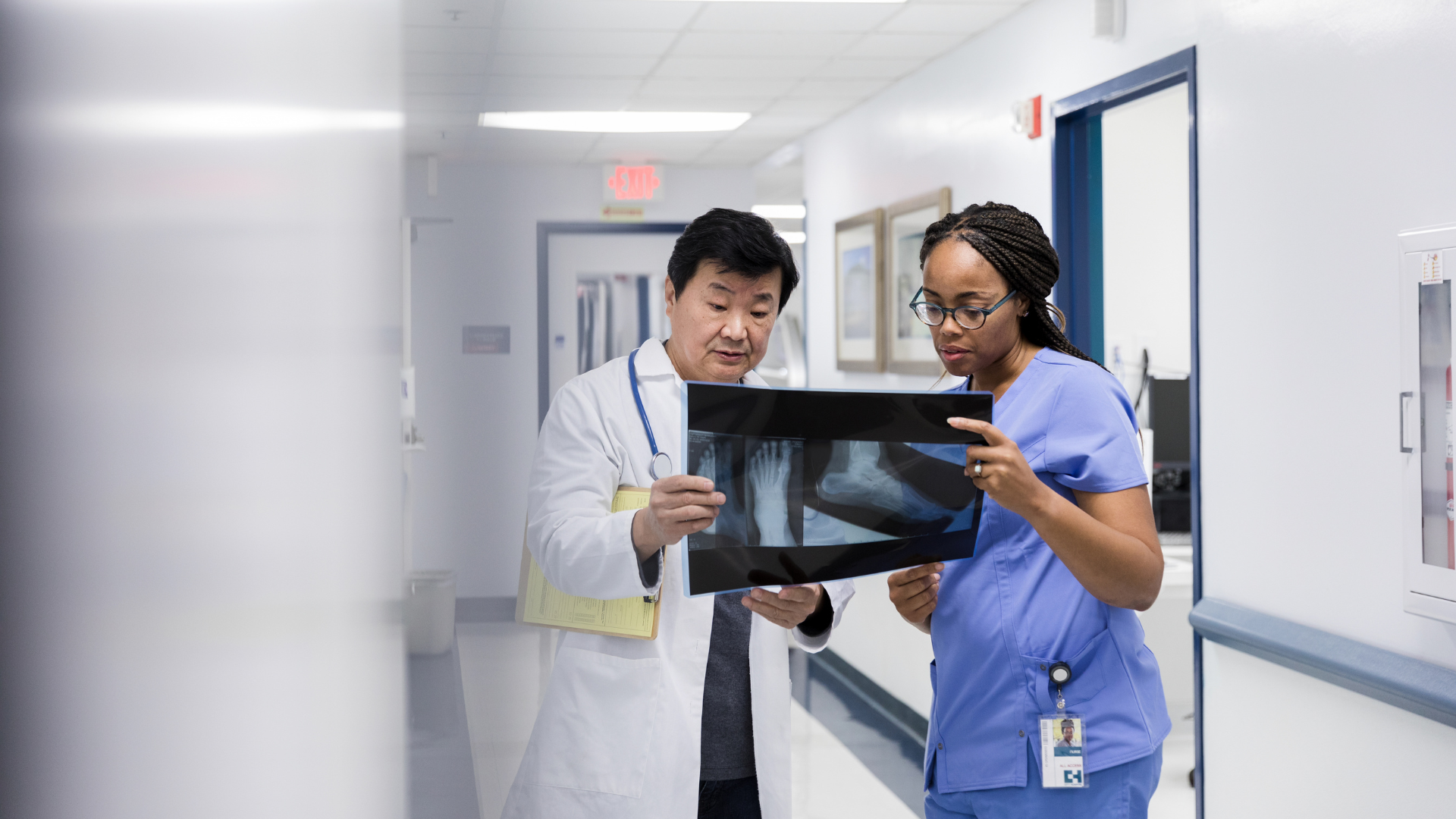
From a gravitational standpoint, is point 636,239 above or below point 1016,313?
above

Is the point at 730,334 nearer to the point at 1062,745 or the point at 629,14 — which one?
the point at 1062,745

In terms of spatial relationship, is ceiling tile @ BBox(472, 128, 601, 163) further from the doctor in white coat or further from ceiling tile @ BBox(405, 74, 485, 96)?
the doctor in white coat

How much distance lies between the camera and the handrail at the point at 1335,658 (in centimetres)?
183

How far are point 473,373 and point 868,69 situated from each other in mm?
4058

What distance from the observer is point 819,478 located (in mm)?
909

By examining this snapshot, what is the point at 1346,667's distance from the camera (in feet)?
6.59

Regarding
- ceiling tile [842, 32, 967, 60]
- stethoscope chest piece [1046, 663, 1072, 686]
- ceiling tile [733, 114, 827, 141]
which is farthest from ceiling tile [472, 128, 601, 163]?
ceiling tile [733, 114, 827, 141]

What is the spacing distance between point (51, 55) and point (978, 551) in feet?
3.73

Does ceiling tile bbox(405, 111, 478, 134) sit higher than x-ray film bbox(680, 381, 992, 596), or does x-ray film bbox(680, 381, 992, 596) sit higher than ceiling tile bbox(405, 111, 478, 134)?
ceiling tile bbox(405, 111, 478, 134)

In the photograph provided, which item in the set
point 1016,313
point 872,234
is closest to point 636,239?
point 872,234

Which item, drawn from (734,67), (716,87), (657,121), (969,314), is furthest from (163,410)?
(657,121)

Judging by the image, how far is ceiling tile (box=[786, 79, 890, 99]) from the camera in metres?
4.43

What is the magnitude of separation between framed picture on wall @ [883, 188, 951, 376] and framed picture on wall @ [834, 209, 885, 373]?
63 millimetres

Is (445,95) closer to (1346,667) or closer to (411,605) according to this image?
(411,605)
